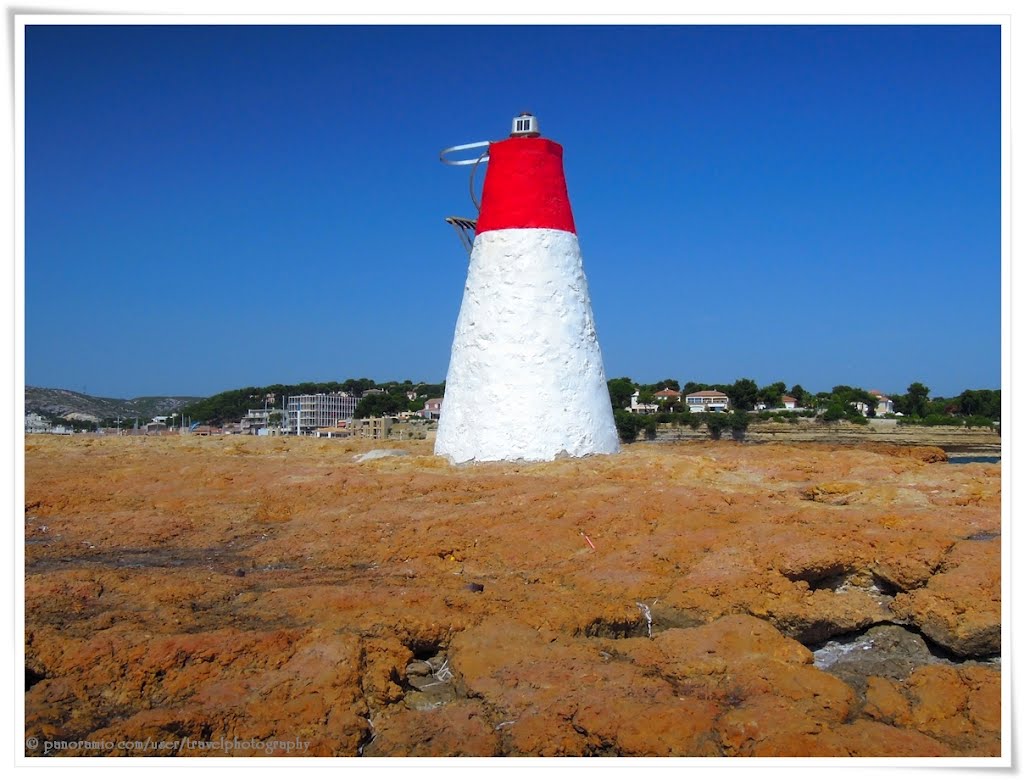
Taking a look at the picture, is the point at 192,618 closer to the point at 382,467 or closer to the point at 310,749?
the point at 310,749

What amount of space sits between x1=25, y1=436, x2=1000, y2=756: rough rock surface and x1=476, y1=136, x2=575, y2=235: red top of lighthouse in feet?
15.8

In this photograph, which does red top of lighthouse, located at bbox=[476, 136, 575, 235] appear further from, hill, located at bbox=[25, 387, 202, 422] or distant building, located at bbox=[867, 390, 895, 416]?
distant building, located at bbox=[867, 390, 895, 416]

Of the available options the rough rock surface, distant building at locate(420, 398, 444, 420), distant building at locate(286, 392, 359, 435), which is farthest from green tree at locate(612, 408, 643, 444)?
the rough rock surface

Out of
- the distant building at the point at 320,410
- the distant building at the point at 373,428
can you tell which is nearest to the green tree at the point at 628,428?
the distant building at the point at 373,428

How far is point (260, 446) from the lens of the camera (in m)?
15.5

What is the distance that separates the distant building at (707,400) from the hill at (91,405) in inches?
1232

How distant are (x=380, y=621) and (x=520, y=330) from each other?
24.9ft

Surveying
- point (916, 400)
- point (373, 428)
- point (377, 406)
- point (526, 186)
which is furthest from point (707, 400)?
point (526, 186)

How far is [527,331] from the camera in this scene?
11922mm

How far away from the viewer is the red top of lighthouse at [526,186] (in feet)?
39.7

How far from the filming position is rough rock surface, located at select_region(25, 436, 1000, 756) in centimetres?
364

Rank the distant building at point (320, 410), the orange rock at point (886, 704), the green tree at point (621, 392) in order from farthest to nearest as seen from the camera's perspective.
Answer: the green tree at point (621, 392) → the distant building at point (320, 410) → the orange rock at point (886, 704)

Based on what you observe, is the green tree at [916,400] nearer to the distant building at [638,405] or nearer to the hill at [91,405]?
the distant building at [638,405]
